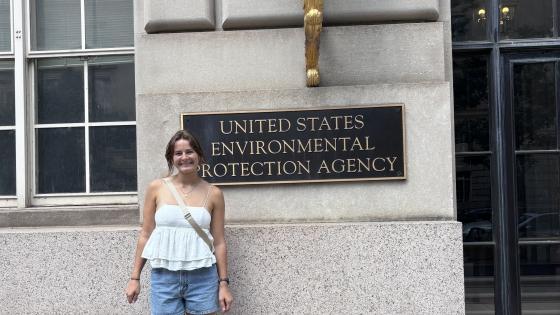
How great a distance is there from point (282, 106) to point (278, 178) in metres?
0.61

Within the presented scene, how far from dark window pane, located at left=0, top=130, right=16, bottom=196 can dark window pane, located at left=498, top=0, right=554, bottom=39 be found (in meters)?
4.86

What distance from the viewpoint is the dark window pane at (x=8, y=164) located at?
6.66m

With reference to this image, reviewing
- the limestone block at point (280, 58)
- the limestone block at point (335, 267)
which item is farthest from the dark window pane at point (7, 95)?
the limestone block at point (335, 267)

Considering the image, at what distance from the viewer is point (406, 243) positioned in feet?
18.6

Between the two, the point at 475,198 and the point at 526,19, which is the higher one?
the point at 526,19

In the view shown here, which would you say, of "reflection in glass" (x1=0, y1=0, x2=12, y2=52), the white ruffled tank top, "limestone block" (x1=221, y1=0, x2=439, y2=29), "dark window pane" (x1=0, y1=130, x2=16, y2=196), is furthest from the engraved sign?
"reflection in glass" (x1=0, y1=0, x2=12, y2=52)

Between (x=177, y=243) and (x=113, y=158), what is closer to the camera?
(x=177, y=243)

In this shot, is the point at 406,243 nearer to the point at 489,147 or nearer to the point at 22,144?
the point at 489,147

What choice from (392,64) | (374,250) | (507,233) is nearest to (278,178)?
(374,250)

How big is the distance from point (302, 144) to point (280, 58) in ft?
2.51

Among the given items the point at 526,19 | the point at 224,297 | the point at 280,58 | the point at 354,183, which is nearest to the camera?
the point at 224,297

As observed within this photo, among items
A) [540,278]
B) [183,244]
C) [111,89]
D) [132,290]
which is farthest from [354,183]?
[111,89]

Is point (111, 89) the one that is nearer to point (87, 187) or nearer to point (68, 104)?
point (68, 104)

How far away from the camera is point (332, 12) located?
5887mm
